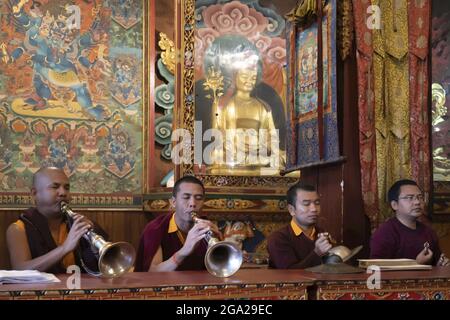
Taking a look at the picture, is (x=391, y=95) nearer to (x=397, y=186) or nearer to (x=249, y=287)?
(x=397, y=186)

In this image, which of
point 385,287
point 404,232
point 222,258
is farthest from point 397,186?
point 222,258

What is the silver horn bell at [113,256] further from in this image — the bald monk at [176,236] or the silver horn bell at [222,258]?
the bald monk at [176,236]

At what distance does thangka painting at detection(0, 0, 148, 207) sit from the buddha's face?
3.77ft

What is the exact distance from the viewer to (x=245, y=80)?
7.37 metres

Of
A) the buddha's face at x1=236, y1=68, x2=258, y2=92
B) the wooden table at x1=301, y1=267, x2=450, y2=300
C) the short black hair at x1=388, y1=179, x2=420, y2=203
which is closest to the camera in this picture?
the wooden table at x1=301, y1=267, x2=450, y2=300

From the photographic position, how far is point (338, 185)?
4.32 metres

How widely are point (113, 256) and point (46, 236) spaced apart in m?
0.65

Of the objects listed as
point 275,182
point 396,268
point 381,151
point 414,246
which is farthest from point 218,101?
point 396,268

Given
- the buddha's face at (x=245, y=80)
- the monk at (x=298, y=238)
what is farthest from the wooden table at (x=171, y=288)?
the buddha's face at (x=245, y=80)

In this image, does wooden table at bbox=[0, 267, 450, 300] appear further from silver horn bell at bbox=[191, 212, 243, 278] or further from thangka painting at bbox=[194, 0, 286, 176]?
thangka painting at bbox=[194, 0, 286, 176]

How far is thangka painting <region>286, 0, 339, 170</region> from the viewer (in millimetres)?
4309

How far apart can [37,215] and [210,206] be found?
276 centimetres

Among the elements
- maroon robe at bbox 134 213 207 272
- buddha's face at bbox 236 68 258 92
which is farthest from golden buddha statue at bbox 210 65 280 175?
maroon robe at bbox 134 213 207 272
